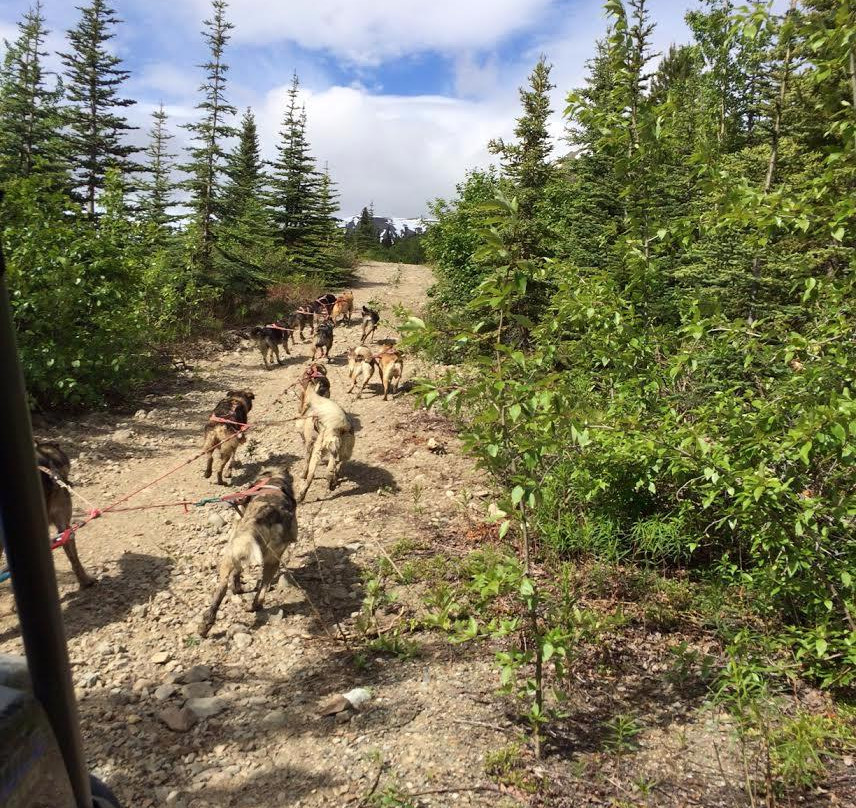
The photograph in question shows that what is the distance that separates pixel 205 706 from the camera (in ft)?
13.8

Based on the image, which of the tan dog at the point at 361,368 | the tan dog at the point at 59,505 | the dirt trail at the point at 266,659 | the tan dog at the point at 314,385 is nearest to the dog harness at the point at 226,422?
the dirt trail at the point at 266,659

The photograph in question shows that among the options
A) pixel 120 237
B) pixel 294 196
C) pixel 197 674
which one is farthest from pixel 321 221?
pixel 197 674

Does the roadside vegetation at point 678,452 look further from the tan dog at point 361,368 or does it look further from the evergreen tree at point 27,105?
the evergreen tree at point 27,105

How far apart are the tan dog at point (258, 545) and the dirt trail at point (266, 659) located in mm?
227

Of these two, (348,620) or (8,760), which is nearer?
(8,760)

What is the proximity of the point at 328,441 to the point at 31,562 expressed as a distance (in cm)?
702

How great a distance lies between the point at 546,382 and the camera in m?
3.31

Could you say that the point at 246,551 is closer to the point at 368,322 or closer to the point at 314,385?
the point at 314,385

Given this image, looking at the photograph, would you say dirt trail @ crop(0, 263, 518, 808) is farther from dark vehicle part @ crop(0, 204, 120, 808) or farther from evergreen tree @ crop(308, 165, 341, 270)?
evergreen tree @ crop(308, 165, 341, 270)

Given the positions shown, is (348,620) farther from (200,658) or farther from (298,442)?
(298,442)

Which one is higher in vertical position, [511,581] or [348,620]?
[511,581]

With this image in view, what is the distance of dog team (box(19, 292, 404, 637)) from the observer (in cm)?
525

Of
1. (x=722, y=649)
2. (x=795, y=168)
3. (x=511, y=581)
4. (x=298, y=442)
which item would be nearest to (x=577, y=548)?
(x=722, y=649)

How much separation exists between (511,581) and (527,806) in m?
1.22
